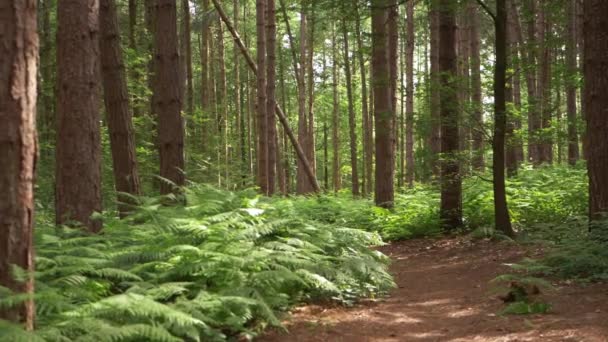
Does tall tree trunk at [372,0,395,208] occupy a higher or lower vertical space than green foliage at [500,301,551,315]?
higher

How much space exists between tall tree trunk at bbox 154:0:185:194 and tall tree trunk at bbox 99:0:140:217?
0.52 m

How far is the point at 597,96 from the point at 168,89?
247 inches

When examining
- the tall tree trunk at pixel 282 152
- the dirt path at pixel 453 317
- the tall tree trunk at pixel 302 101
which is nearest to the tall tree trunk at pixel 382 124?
the dirt path at pixel 453 317

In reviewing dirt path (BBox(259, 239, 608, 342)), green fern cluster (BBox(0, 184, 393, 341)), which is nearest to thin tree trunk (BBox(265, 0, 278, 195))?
green fern cluster (BBox(0, 184, 393, 341))

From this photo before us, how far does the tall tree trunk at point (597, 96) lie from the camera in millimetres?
7523

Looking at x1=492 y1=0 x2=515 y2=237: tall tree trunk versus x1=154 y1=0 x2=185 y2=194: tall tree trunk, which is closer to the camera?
x1=154 y1=0 x2=185 y2=194: tall tree trunk

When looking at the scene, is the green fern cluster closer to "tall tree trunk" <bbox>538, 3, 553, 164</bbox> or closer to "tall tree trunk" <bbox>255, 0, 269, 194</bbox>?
"tall tree trunk" <bbox>538, 3, 553, 164</bbox>

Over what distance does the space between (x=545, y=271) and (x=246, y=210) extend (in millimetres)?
3641

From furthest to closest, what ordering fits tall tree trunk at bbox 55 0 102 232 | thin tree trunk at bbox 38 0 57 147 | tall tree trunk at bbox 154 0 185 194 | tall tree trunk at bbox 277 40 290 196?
tall tree trunk at bbox 277 40 290 196
thin tree trunk at bbox 38 0 57 147
tall tree trunk at bbox 154 0 185 194
tall tree trunk at bbox 55 0 102 232

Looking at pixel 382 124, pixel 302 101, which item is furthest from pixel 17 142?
pixel 302 101

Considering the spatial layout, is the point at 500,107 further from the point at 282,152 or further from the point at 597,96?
the point at 282,152

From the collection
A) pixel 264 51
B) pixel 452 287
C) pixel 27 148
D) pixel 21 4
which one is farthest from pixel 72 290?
pixel 264 51

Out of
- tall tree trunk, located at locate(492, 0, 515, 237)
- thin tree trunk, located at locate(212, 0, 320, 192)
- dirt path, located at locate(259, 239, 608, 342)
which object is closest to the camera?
dirt path, located at locate(259, 239, 608, 342)

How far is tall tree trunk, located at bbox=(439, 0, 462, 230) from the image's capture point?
388 inches
